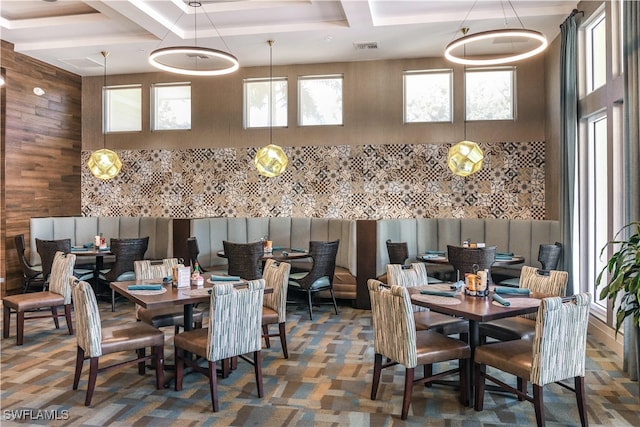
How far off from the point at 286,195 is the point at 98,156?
320 cm

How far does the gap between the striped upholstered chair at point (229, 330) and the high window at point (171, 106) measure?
19.6 ft

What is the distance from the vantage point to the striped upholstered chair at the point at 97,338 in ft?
11.0

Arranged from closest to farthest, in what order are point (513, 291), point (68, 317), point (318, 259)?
point (513, 291) → point (68, 317) → point (318, 259)

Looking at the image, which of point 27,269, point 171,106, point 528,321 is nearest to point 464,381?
point 528,321

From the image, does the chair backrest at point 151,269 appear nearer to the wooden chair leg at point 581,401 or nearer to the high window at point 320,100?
the wooden chair leg at point 581,401

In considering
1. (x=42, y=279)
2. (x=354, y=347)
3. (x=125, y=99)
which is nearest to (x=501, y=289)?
(x=354, y=347)

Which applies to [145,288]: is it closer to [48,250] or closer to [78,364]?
[78,364]

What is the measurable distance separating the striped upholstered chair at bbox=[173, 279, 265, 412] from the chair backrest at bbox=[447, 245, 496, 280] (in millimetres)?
2967

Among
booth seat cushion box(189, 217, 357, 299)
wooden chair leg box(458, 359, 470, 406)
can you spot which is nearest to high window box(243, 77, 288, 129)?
booth seat cushion box(189, 217, 357, 299)

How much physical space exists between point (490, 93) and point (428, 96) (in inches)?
39.0

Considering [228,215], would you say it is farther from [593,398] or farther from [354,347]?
[593,398]

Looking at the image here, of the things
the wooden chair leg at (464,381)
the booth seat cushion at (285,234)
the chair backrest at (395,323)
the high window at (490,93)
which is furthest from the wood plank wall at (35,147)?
the high window at (490,93)

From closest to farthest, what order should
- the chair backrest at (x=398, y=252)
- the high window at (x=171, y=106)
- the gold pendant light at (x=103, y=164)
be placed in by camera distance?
the chair backrest at (x=398, y=252), the gold pendant light at (x=103, y=164), the high window at (x=171, y=106)

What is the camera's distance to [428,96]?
25.8 feet
